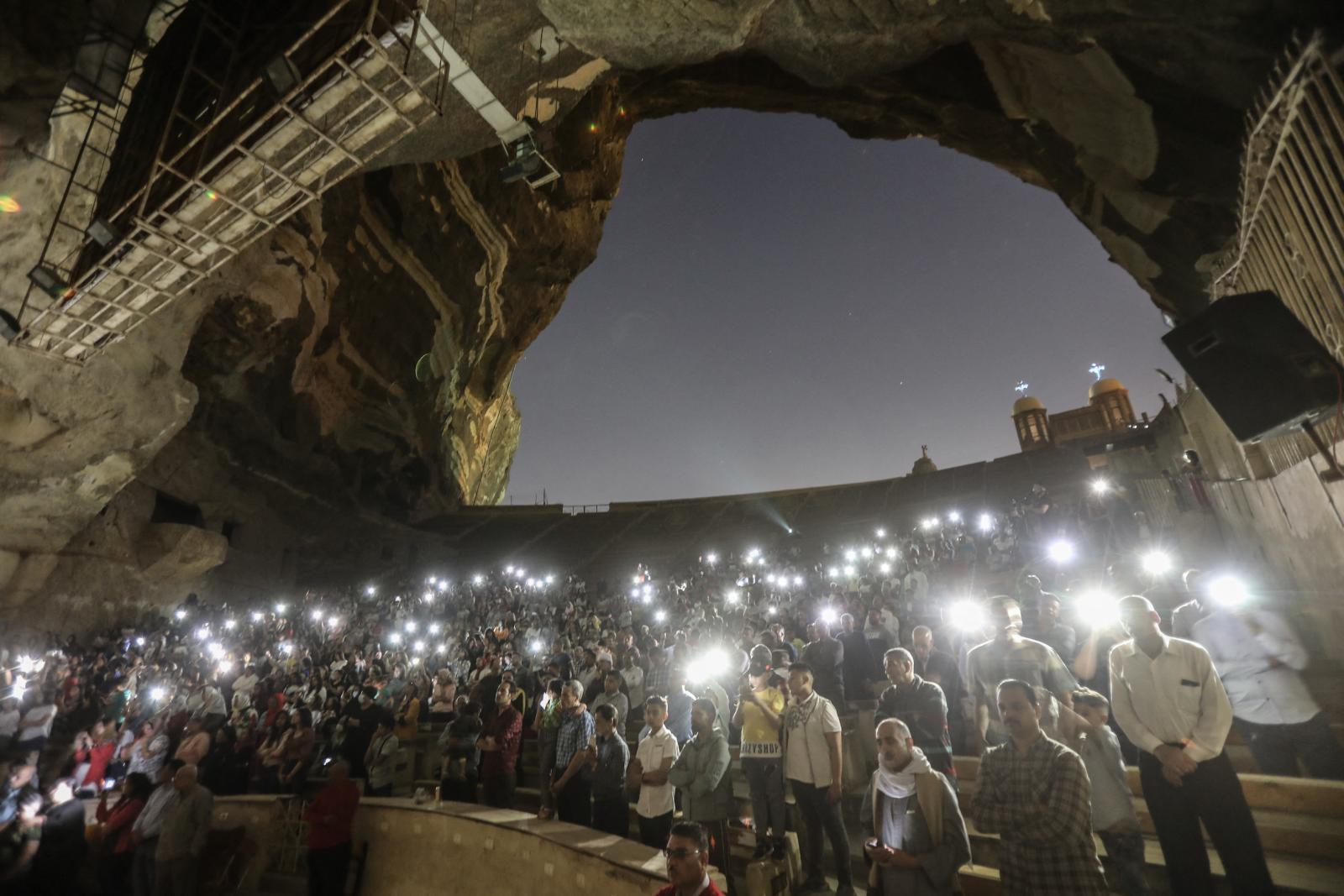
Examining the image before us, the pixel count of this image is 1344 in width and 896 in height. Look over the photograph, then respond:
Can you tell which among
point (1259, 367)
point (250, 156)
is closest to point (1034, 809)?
point (1259, 367)

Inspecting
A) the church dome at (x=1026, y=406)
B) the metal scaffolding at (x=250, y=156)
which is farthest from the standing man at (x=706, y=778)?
the church dome at (x=1026, y=406)

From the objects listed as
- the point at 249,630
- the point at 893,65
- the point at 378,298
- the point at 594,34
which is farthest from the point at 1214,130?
the point at 249,630

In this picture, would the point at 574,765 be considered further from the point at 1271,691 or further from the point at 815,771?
the point at 1271,691

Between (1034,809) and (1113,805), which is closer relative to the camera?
(1034,809)

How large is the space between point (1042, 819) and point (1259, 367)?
349cm

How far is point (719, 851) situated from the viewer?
196 inches

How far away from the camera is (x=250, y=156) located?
5230 millimetres

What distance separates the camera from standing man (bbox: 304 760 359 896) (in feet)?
20.8

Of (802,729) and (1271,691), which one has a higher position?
(1271,691)

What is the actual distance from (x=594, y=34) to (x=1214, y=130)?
26.6 feet

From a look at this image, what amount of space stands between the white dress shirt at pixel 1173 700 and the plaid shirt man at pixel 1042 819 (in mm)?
1022

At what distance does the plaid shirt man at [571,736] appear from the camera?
639 centimetres

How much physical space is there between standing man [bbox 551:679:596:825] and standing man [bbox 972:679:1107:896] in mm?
4146

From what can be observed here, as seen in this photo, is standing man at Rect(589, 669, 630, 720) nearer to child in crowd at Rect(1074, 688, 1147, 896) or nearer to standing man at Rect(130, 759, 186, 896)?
standing man at Rect(130, 759, 186, 896)
